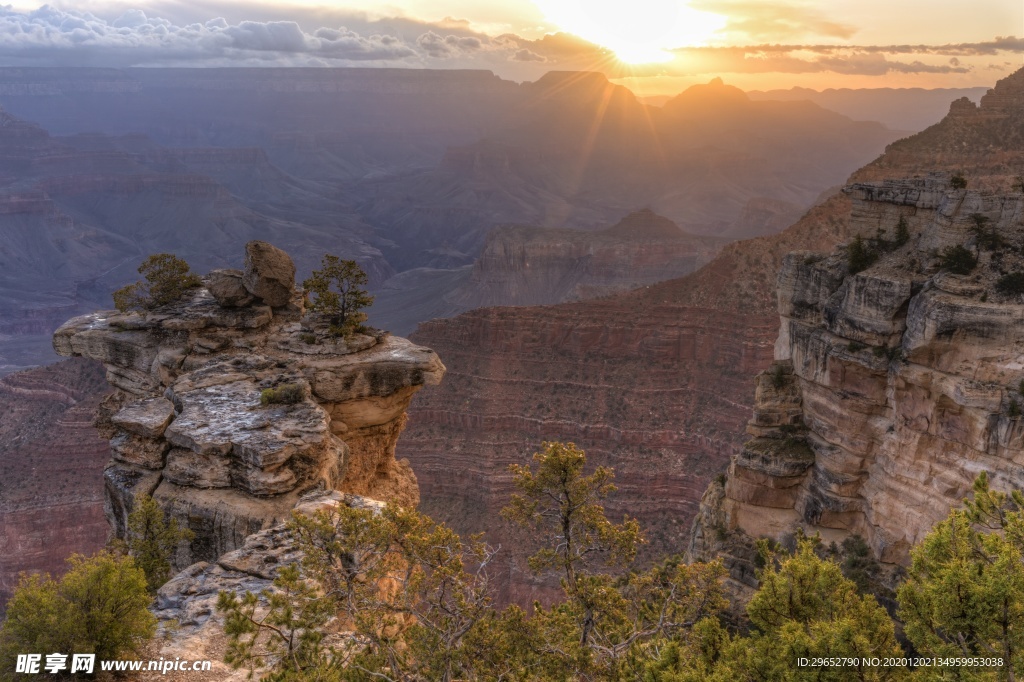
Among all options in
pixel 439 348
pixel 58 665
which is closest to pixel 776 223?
pixel 439 348

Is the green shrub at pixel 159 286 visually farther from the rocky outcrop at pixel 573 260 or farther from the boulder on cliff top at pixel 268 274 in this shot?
the rocky outcrop at pixel 573 260

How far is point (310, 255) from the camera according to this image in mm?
173250

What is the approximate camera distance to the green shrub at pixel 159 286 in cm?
2166

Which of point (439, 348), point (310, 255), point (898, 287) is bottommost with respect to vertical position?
point (310, 255)

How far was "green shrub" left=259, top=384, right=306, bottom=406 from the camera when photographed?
1606 centimetres

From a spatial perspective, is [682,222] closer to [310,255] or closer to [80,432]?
[310,255]

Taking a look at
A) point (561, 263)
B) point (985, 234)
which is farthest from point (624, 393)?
point (561, 263)

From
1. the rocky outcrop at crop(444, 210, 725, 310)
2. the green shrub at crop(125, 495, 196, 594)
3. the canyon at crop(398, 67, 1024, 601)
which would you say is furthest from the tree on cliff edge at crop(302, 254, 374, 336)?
the rocky outcrop at crop(444, 210, 725, 310)

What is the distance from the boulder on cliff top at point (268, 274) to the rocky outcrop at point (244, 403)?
4 cm

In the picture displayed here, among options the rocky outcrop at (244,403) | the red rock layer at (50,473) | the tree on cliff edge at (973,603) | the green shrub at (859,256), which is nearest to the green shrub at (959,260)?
the green shrub at (859,256)

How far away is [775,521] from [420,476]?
26.5m

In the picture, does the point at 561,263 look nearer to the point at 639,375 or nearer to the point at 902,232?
the point at 639,375

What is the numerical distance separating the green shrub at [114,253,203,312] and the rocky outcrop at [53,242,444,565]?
1.75 ft

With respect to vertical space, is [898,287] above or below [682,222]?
above
